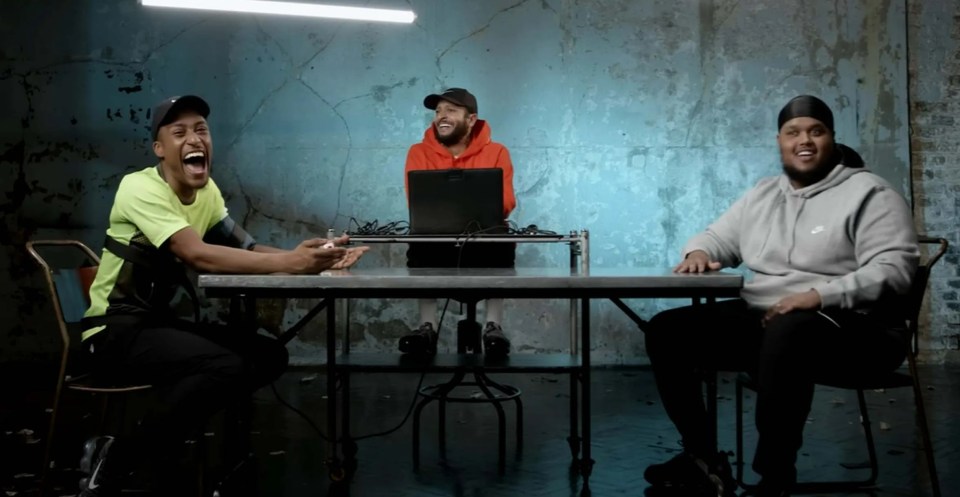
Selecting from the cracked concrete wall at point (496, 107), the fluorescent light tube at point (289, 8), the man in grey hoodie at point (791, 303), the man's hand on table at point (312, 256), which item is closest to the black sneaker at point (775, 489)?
the man in grey hoodie at point (791, 303)

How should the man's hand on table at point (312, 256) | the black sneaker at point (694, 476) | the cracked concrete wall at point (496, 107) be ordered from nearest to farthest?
the man's hand on table at point (312, 256)
the black sneaker at point (694, 476)
the cracked concrete wall at point (496, 107)

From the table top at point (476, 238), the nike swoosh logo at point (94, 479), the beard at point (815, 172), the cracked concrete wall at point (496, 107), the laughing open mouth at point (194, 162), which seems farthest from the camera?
the cracked concrete wall at point (496, 107)

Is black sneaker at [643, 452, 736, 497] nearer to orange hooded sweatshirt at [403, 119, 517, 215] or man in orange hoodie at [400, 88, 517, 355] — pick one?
man in orange hoodie at [400, 88, 517, 355]

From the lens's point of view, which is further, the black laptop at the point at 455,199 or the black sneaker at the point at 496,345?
the black sneaker at the point at 496,345

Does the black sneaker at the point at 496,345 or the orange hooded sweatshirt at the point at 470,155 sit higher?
the orange hooded sweatshirt at the point at 470,155

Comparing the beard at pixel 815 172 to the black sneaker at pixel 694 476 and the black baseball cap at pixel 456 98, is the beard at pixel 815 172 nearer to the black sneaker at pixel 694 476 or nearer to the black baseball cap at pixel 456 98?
the black sneaker at pixel 694 476

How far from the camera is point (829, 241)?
2924 millimetres

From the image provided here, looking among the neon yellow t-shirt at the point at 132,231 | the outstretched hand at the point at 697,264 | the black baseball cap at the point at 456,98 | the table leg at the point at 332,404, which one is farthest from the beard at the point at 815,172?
the black baseball cap at the point at 456,98

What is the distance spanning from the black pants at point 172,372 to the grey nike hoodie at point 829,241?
65.5 inches

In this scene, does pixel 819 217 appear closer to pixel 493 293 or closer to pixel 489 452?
pixel 493 293

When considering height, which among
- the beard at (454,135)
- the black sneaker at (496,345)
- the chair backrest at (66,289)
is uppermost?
the beard at (454,135)

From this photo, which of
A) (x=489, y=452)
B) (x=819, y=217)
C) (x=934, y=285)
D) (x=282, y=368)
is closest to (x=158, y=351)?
(x=282, y=368)

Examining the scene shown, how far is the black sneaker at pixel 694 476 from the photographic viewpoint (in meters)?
2.87

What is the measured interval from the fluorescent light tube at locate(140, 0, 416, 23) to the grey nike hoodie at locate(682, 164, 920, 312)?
313 cm
